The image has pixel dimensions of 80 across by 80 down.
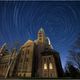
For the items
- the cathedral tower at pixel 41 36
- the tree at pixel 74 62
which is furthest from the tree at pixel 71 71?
the cathedral tower at pixel 41 36

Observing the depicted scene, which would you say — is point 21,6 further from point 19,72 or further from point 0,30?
point 19,72

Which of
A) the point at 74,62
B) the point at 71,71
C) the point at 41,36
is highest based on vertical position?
the point at 41,36

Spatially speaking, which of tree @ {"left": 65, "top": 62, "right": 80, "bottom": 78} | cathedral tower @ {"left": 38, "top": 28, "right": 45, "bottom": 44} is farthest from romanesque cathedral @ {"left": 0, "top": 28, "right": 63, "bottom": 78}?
tree @ {"left": 65, "top": 62, "right": 80, "bottom": 78}

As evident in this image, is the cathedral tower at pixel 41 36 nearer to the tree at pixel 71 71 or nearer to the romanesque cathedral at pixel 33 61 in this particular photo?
the romanesque cathedral at pixel 33 61

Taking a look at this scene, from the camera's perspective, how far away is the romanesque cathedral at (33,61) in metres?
4.05

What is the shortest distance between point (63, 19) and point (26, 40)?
101 cm

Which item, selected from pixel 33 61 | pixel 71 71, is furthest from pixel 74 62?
pixel 33 61

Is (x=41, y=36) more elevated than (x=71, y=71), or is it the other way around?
(x=41, y=36)

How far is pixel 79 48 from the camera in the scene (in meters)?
4.14

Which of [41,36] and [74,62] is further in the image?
[41,36]

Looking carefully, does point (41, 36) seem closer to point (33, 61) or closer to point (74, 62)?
point (33, 61)

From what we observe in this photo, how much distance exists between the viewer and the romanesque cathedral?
13.3ft

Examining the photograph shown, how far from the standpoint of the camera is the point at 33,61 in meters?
4.18

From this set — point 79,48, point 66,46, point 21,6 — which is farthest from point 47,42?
point 21,6
